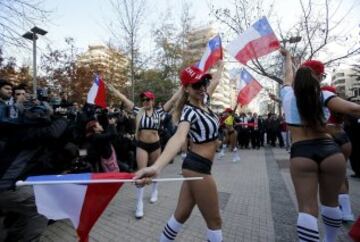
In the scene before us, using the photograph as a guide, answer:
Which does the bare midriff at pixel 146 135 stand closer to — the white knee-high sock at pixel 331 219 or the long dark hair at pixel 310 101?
the white knee-high sock at pixel 331 219

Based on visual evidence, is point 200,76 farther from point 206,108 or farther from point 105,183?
point 105,183

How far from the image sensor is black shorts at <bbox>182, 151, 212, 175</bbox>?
320 centimetres

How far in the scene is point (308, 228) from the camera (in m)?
3.05

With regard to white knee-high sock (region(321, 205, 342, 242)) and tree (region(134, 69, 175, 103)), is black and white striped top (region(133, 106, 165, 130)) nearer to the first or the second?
white knee-high sock (region(321, 205, 342, 242))

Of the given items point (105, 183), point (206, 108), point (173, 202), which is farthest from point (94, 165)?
point (105, 183)

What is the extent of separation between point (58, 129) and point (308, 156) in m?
2.85

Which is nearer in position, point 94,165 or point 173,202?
point 173,202

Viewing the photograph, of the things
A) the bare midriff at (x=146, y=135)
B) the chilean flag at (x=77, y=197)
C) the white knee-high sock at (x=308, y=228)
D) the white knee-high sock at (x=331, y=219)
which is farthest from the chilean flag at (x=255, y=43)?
the chilean flag at (x=77, y=197)

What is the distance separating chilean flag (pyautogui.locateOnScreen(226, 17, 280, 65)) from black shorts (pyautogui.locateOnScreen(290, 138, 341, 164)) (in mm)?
2799

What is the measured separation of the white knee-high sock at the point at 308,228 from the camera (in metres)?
3.04

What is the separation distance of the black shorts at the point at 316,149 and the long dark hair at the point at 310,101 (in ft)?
0.40

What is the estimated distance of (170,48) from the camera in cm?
3253

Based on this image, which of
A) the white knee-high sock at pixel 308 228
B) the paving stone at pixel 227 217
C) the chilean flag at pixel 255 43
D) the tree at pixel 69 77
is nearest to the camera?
the white knee-high sock at pixel 308 228

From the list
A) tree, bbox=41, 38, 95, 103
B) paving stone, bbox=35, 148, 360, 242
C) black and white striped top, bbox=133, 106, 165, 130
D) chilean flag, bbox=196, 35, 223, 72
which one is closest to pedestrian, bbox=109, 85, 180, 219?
black and white striped top, bbox=133, 106, 165, 130
